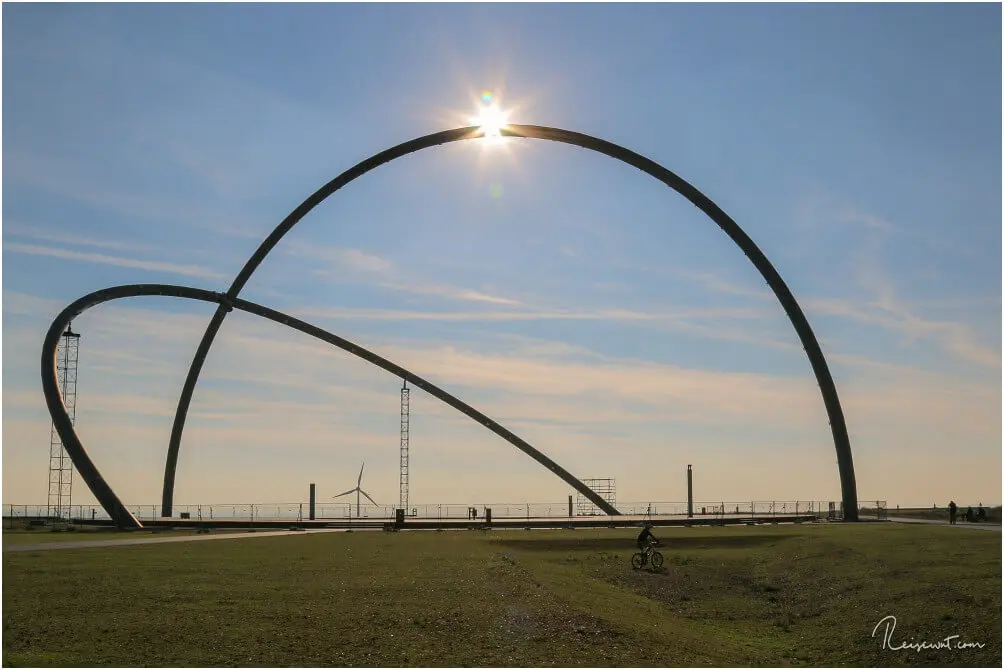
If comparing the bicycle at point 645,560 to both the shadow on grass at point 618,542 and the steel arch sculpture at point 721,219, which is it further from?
the steel arch sculpture at point 721,219

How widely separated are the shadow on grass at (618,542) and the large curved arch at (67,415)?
2450cm

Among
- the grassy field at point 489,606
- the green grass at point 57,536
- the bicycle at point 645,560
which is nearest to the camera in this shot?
the grassy field at point 489,606

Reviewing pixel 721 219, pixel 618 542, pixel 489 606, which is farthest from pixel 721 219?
pixel 489 606

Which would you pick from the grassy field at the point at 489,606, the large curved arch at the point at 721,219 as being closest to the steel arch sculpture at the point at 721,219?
the large curved arch at the point at 721,219

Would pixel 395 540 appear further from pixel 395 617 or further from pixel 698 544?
pixel 395 617

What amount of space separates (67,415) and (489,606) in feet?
141

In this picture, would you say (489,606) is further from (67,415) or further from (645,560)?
(67,415)

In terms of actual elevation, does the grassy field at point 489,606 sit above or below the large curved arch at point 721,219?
below

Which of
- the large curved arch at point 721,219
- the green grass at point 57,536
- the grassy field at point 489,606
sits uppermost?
the large curved arch at point 721,219

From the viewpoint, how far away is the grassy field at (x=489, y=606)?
18.3 m

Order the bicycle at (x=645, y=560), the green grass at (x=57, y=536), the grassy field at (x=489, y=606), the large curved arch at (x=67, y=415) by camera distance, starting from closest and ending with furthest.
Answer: the grassy field at (x=489, y=606) < the bicycle at (x=645, y=560) < the green grass at (x=57, y=536) < the large curved arch at (x=67, y=415)

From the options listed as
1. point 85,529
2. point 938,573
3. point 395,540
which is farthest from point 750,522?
point 85,529

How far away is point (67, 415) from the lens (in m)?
57.1

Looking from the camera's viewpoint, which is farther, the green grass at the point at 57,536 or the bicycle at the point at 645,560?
the green grass at the point at 57,536
